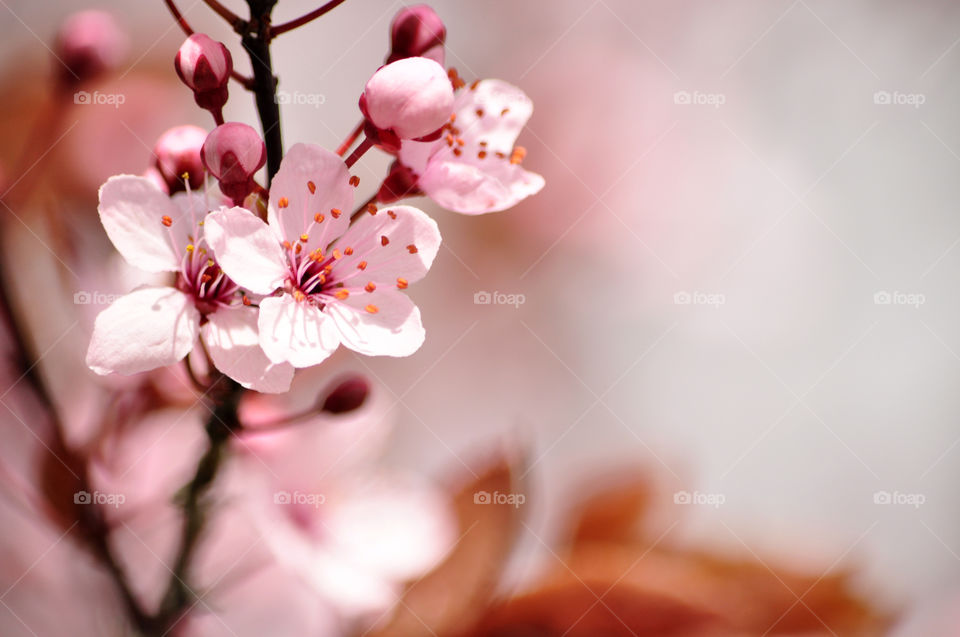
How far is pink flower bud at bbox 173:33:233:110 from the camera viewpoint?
382 millimetres

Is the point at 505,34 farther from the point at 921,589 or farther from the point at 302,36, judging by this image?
the point at 921,589

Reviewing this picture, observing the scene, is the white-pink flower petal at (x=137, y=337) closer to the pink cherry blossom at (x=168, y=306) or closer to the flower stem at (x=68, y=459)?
the pink cherry blossom at (x=168, y=306)

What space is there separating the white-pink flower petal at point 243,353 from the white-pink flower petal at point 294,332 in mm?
17

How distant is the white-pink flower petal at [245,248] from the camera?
344 millimetres

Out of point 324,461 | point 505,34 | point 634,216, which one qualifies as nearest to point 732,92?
point 634,216

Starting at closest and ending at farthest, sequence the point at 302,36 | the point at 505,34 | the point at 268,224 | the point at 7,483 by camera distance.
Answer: the point at 268,224
the point at 7,483
the point at 302,36
the point at 505,34

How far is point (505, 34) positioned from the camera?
95cm

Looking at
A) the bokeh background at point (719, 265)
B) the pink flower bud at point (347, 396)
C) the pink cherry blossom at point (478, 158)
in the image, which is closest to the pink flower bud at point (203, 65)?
the pink cherry blossom at point (478, 158)

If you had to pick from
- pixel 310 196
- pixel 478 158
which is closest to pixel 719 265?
pixel 478 158

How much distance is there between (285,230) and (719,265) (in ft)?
2.42

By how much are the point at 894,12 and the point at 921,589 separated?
28.2 inches

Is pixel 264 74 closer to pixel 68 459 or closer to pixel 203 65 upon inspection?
pixel 203 65

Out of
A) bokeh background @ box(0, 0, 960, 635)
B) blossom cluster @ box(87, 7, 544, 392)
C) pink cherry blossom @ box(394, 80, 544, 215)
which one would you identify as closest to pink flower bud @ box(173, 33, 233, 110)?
blossom cluster @ box(87, 7, 544, 392)

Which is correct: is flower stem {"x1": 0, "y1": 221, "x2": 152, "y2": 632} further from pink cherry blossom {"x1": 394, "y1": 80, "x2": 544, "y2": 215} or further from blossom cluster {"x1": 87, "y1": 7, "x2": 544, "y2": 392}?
pink cherry blossom {"x1": 394, "y1": 80, "x2": 544, "y2": 215}
